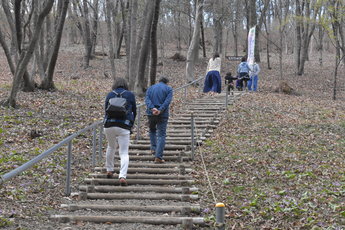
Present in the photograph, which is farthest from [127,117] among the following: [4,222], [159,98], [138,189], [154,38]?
[154,38]

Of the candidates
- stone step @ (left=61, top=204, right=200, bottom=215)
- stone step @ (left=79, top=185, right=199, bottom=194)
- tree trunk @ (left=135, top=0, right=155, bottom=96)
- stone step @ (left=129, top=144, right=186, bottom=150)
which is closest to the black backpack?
stone step @ (left=79, top=185, right=199, bottom=194)

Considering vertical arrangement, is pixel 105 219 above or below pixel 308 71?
below

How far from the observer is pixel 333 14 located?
21438 mm

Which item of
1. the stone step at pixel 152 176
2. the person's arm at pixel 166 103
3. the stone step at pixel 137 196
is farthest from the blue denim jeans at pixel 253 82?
the stone step at pixel 137 196

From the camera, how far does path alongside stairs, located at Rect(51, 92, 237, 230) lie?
6.34 metres

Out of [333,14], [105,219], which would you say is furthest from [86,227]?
[333,14]

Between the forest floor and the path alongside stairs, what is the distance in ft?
0.85

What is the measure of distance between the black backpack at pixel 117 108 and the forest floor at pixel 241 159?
61.3 inches

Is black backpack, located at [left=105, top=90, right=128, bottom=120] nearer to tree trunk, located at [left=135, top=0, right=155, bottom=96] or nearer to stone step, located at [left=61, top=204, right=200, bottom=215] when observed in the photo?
stone step, located at [left=61, top=204, right=200, bottom=215]

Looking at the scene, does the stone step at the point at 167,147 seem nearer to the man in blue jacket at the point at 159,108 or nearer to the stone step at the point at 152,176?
the man in blue jacket at the point at 159,108

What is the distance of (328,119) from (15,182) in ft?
37.5

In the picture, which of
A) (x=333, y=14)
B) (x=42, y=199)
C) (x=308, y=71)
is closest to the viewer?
(x=42, y=199)

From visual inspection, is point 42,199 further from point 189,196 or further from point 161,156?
point 161,156

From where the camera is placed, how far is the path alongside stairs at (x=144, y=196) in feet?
20.8
